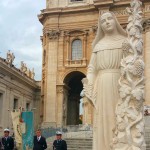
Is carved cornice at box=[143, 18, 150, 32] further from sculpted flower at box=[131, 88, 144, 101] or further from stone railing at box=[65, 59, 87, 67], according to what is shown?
sculpted flower at box=[131, 88, 144, 101]

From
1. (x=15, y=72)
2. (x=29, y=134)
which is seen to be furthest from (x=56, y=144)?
(x=15, y=72)

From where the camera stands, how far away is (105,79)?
20.1ft

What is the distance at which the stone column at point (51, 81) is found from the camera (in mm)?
38469

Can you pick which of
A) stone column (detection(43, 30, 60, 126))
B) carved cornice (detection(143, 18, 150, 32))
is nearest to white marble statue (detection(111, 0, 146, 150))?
carved cornice (detection(143, 18, 150, 32))

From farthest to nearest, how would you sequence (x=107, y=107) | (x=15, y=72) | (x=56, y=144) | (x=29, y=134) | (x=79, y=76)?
(x=79, y=76) → (x=15, y=72) → (x=29, y=134) → (x=56, y=144) → (x=107, y=107)

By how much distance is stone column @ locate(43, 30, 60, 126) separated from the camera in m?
38.5

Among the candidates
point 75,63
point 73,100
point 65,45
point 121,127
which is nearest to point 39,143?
point 121,127

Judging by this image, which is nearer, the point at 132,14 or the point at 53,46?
the point at 132,14

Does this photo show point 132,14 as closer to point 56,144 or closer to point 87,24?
point 56,144

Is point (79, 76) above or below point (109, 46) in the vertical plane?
above

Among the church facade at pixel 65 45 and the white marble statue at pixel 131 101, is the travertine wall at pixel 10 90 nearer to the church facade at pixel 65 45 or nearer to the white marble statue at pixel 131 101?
the church facade at pixel 65 45

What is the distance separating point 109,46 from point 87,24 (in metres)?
33.6

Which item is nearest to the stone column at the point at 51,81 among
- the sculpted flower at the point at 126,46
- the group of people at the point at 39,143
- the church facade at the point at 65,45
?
the church facade at the point at 65,45

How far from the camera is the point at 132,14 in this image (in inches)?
240
